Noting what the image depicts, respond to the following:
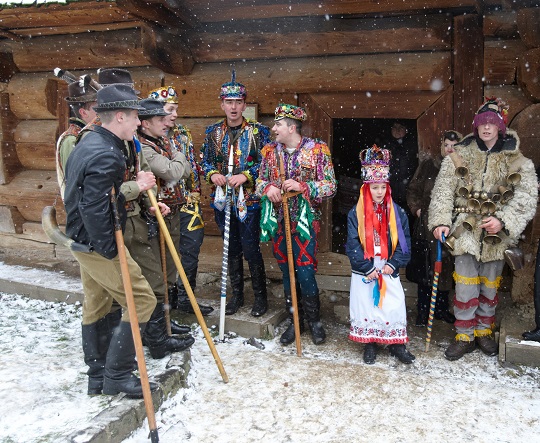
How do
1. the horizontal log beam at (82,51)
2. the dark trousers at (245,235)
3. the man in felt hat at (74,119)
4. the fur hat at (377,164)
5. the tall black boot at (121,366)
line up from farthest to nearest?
the horizontal log beam at (82,51) < the dark trousers at (245,235) < the fur hat at (377,164) < the man in felt hat at (74,119) < the tall black boot at (121,366)

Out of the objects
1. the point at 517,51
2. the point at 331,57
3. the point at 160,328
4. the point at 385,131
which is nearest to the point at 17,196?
the point at 160,328

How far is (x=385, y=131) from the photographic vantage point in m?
8.69

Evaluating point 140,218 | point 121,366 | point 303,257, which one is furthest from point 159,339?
point 303,257

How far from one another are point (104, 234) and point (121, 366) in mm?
910

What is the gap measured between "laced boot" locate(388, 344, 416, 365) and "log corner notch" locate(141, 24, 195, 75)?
12.0ft

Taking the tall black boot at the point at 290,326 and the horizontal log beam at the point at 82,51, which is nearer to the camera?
the tall black boot at the point at 290,326

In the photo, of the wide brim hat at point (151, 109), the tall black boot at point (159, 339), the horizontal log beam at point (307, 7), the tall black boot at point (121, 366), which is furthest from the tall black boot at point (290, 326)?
the horizontal log beam at point (307, 7)

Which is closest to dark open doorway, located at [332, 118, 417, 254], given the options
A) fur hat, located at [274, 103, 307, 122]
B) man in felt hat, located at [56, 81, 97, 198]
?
fur hat, located at [274, 103, 307, 122]

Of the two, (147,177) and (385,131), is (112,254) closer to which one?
(147,177)

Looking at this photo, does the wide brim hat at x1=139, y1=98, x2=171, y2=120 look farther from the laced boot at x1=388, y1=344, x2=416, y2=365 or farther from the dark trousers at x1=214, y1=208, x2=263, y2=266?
the laced boot at x1=388, y1=344, x2=416, y2=365

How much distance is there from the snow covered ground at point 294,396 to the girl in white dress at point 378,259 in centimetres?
24

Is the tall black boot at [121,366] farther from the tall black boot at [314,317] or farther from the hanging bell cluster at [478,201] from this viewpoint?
the hanging bell cluster at [478,201]

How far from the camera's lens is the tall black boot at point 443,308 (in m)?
5.27

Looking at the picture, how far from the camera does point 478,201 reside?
442 cm
